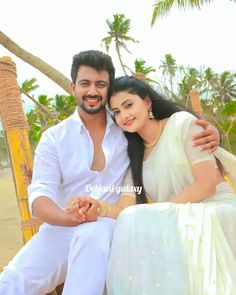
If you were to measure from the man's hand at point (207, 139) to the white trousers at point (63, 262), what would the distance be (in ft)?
2.21

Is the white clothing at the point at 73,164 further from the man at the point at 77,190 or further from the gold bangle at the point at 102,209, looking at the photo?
the gold bangle at the point at 102,209

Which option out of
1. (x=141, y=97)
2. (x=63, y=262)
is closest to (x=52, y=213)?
(x=63, y=262)

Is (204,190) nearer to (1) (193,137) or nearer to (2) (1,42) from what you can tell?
(1) (193,137)

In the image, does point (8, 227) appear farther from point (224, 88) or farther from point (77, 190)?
point (224, 88)

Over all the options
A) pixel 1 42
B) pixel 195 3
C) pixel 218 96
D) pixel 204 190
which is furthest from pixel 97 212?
pixel 218 96

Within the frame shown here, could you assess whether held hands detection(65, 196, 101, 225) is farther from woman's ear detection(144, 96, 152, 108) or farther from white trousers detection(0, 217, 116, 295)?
woman's ear detection(144, 96, 152, 108)

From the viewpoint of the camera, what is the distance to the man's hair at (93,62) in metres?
2.74

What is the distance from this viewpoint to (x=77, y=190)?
8.83 feet

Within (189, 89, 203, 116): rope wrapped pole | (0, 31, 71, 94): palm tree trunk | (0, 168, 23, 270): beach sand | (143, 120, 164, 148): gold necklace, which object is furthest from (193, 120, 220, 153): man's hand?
(0, 168, 23, 270): beach sand

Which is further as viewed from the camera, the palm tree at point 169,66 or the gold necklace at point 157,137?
the palm tree at point 169,66

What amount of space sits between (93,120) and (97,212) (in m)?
0.70

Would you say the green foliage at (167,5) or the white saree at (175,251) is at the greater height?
the green foliage at (167,5)

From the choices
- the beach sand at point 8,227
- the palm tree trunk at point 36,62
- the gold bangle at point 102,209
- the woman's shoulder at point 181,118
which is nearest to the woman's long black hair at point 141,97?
the woman's shoulder at point 181,118

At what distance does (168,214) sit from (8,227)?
1696 cm
